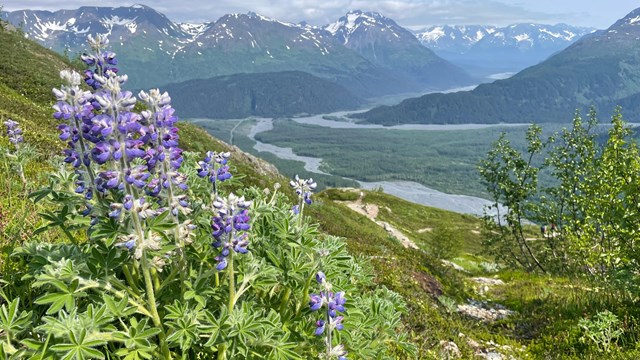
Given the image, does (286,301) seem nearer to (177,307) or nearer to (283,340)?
(283,340)

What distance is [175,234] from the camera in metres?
3.67

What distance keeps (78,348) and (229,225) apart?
129cm

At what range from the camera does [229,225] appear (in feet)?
11.2

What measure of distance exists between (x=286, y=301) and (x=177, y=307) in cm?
111

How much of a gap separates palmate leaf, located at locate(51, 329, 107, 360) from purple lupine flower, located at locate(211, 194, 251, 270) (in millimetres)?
1015

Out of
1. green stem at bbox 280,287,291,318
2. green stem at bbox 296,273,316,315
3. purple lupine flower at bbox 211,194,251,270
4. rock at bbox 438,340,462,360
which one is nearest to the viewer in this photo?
purple lupine flower at bbox 211,194,251,270

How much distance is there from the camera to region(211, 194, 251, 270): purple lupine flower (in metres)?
3.43

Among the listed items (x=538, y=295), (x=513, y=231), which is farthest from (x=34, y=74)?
(x=538, y=295)

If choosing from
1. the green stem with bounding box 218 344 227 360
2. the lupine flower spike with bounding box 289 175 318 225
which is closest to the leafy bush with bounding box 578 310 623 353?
the lupine flower spike with bounding box 289 175 318 225

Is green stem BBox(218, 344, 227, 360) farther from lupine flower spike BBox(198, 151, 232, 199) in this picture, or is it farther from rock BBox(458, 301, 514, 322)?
rock BBox(458, 301, 514, 322)

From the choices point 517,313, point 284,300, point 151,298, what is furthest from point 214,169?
point 517,313

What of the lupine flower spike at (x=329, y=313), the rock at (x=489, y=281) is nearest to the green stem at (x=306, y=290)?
the lupine flower spike at (x=329, y=313)

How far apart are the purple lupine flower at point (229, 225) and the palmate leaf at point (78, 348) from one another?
1015mm

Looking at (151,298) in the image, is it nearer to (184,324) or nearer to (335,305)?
(184,324)
